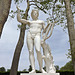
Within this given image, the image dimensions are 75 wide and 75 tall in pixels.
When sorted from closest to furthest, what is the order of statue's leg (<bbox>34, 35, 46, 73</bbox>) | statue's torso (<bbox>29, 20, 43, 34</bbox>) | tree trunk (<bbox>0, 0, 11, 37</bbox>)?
statue's leg (<bbox>34, 35, 46, 73</bbox>) → statue's torso (<bbox>29, 20, 43, 34</bbox>) → tree trunk (<bbox>0, 0, 11, 37</bbox>)

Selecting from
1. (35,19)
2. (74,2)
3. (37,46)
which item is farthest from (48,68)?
(74,2)

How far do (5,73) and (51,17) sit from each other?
926 centimetres

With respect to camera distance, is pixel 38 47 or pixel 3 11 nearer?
pixel 38 47

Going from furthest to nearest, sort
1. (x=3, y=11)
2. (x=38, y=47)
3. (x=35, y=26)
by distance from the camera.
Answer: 1. (x=3, y=11)
2. (x=35, y=26)
3. (x=38, y=47)

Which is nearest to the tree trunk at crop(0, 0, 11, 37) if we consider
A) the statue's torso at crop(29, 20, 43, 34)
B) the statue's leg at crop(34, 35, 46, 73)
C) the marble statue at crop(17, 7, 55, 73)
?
the marble statue at crop(17, 7, 55, 73)

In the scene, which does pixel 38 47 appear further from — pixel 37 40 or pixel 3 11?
pixel 3 11

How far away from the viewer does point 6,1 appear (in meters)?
7.39

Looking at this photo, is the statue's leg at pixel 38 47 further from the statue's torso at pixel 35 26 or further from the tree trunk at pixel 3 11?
the tree trunk at pixel 3 11

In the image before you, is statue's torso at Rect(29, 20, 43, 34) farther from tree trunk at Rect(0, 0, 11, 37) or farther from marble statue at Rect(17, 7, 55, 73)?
tree trunk at Rect(0, 0, 11, 37)

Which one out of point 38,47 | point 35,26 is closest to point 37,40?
point 38,47

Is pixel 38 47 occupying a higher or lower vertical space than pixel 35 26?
lower

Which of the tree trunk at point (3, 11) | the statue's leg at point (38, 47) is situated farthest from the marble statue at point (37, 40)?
the tree trunk at point (3, 11)

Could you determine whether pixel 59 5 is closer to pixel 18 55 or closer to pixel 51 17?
pixel 51 17

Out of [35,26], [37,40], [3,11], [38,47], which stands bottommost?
[38,47]
